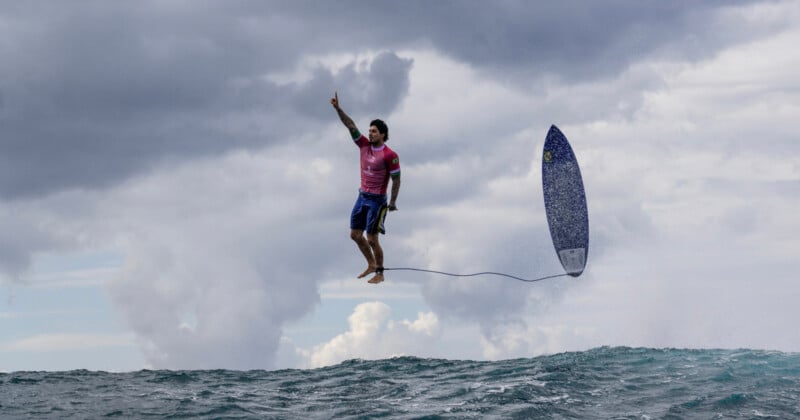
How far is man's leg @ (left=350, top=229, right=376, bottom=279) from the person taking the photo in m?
20.4

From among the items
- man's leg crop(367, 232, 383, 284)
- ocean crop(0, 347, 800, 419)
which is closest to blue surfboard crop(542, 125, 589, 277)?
ocean crop(0, 347, 800, 419)

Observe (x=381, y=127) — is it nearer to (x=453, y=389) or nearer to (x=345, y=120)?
(x=345, y=120)

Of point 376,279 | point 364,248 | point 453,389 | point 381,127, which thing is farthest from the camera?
point 376,279

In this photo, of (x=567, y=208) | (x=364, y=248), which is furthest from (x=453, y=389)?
(x=567, y=208)

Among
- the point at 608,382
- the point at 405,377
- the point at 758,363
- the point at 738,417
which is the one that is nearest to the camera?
the point at 738,417

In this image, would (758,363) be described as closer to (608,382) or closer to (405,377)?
(608,382)

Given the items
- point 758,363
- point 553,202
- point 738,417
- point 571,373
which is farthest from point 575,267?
point 738,417

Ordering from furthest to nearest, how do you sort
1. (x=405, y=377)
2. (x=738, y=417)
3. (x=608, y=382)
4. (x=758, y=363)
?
1. (x=758, y=363)
2. (x=405, y=377)
3. (x=608, y=382)
4. (x=738, y=417)

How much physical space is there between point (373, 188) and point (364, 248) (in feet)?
5.73

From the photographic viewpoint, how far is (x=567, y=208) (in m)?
24.5

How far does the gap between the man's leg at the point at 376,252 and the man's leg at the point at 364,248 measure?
10cm

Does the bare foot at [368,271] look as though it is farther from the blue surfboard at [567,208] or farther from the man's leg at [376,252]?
the blue surfboard at [567,208]

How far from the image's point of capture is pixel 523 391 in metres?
18.4

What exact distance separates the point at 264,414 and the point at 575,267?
462 inches
